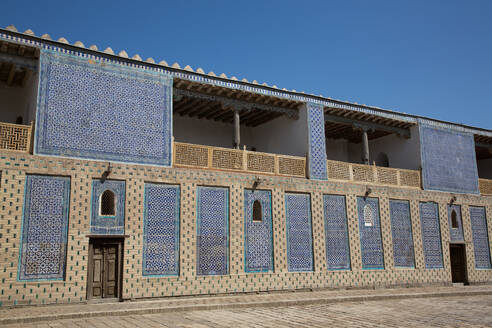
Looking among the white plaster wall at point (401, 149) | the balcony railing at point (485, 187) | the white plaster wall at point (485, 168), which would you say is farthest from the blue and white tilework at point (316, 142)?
the white plaster wall at point (485, 168)

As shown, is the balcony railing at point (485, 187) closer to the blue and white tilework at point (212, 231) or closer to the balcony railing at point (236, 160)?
the balcony railing at point (236, 160)

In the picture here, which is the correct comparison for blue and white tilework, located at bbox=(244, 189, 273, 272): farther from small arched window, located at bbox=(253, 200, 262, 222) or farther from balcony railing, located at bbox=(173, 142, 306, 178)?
balcony railing, located at bbox=(173, 142, 306, 178)

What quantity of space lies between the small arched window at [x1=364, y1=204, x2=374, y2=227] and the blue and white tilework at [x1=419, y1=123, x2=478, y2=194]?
3.06 m

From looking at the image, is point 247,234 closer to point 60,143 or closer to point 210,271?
point 210,271

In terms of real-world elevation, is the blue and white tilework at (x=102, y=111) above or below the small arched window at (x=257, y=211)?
above

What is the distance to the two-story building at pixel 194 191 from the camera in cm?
1152

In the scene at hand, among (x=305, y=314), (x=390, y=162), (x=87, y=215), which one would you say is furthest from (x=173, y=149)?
(x=390, y=162)

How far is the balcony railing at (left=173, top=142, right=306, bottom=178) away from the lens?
13.8m

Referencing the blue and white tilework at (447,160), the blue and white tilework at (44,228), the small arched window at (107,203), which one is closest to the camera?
the blue and white tilework at (44,228)

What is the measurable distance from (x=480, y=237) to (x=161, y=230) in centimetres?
1357

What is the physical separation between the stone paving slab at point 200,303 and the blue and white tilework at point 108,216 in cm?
178

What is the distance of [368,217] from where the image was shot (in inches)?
664

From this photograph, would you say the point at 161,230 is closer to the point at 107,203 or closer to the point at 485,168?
the point at 107,203

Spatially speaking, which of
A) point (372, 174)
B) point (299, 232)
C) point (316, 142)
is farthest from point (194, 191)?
point (372, 174)
